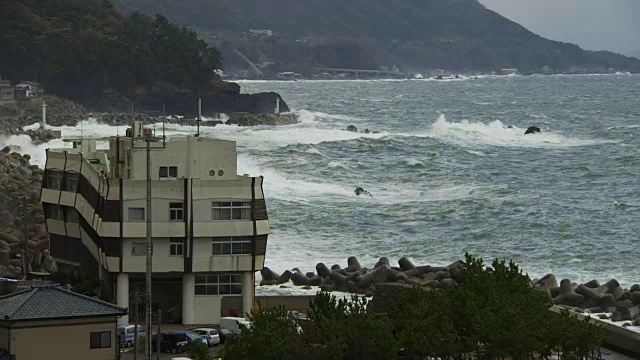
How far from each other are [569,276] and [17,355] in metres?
29.2

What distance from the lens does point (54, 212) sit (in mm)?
48156

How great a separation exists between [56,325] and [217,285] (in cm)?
995

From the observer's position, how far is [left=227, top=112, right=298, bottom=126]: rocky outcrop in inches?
6176

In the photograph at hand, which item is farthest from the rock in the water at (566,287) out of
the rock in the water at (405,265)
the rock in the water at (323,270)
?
the rock in the water at (323,270)

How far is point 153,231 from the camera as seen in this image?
42094 millimetres

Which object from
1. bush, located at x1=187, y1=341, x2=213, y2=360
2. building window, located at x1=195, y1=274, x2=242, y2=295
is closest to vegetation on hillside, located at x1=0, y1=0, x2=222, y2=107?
building window, located at x1=195, y1=274, x2=242, y2=295

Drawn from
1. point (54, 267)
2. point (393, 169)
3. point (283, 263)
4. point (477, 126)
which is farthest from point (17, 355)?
point (477, 126)

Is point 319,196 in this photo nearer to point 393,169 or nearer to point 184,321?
point 393,169

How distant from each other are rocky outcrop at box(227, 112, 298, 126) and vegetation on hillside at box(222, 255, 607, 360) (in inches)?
4771

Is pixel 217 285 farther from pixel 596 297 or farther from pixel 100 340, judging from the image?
pixel 596 297

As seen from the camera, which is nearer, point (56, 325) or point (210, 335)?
point (56, 325)

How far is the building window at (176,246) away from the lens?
4244 centimetres

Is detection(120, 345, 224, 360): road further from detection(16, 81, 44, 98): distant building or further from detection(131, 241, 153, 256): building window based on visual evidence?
detection(16, 81, 44, 98): distant building

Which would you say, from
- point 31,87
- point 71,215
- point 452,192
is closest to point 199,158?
point 71,215
